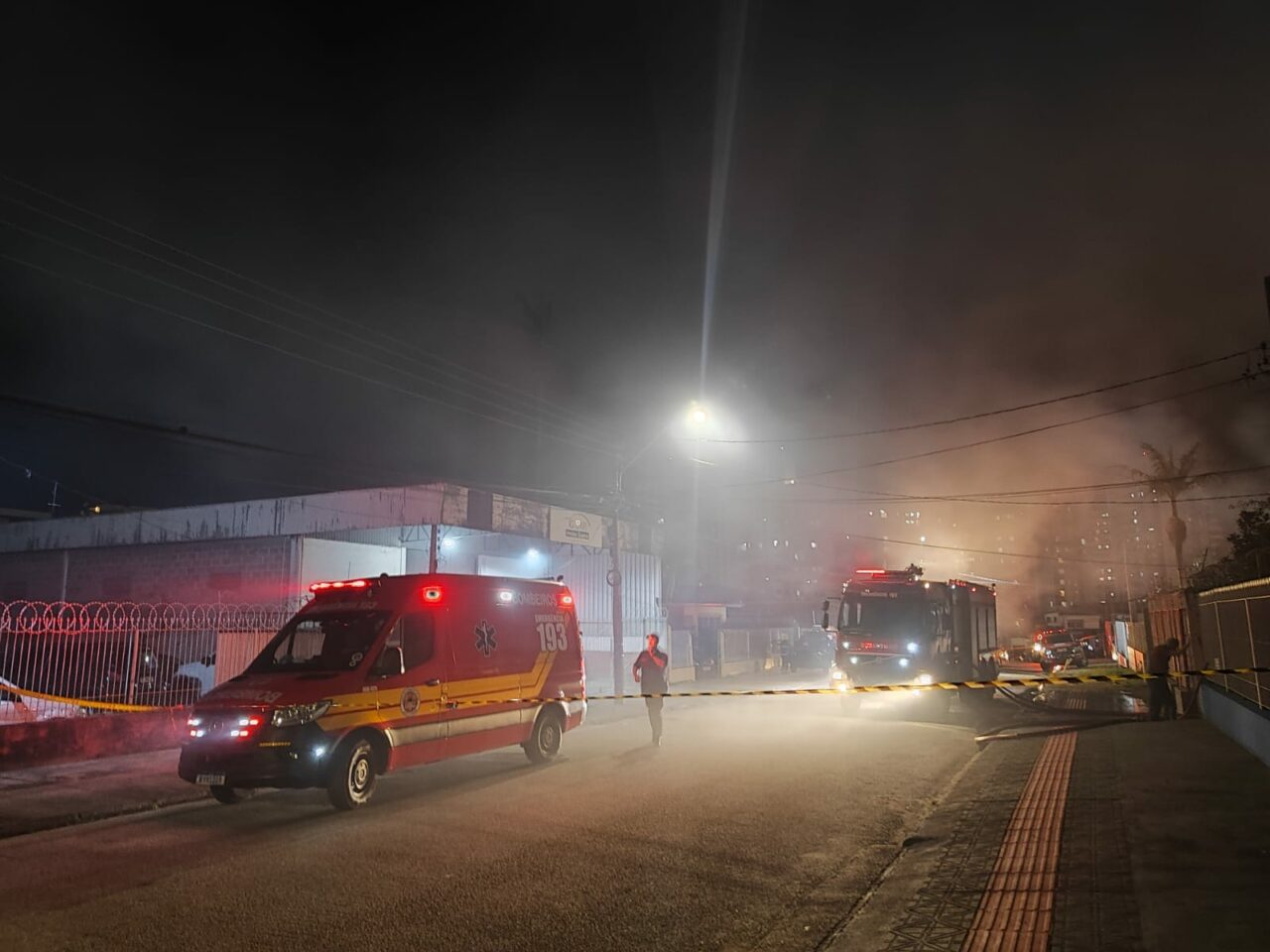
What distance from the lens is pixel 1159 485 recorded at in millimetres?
40688

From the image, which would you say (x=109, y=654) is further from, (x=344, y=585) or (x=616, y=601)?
(x=616, y=601)

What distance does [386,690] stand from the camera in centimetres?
890

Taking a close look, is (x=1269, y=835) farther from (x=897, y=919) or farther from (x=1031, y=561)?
(x=1031, y=561)

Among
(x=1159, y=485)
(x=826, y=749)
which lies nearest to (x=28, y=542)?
(x=826, y=749)

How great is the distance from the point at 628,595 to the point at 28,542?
22.5 metres

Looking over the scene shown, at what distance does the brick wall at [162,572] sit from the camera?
78.9 ft

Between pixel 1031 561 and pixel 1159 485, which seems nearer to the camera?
pixel 1159 485

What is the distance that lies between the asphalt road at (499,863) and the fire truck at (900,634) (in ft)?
19.6

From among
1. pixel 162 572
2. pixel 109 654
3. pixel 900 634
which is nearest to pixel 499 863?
pixel 109 654

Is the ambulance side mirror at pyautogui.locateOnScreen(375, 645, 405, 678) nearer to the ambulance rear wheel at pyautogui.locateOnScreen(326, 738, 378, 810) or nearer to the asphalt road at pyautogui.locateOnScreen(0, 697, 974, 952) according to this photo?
the ambulance rear wheel at pyautogui.locateOnScreen(326, 738, 378, 810)

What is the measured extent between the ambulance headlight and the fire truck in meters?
10.5

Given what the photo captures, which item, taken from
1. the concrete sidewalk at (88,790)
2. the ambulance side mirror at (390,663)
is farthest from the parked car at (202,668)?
the ambulance side mirror at (390,663)

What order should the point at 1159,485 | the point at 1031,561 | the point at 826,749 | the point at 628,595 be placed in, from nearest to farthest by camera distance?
the point at 826,749
the point at 628,595
the point at 1159,485
the point at 1031,561

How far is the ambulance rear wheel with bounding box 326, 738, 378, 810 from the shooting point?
825 cm
